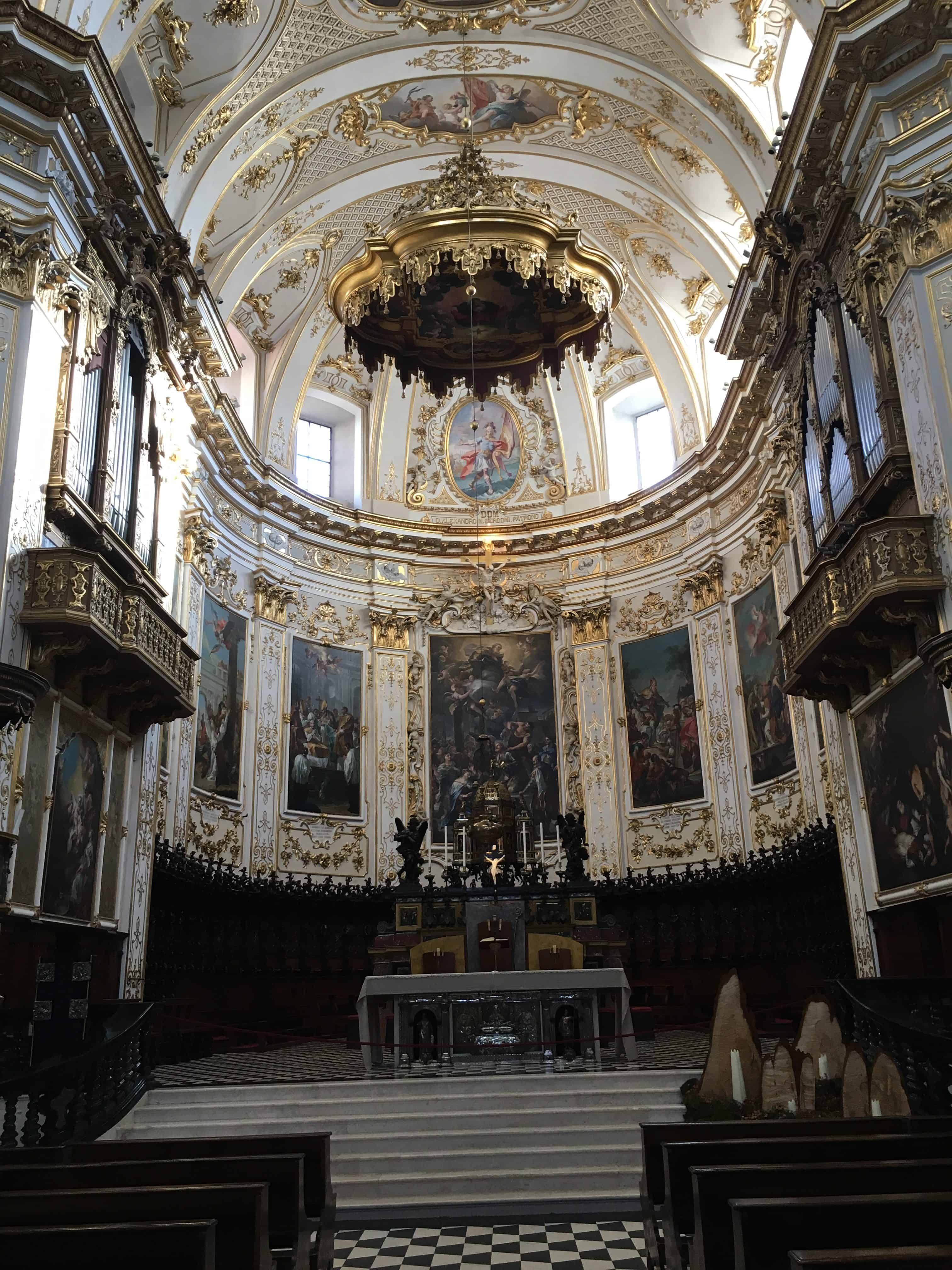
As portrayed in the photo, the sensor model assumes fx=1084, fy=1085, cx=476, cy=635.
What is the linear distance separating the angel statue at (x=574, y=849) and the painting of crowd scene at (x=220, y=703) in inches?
225

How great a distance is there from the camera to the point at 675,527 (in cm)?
2123

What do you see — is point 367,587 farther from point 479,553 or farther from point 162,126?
point 162,126

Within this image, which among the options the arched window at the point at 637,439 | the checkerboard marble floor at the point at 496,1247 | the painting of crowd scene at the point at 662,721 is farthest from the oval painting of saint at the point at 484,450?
the checkerboard marble floor at the point at 496,1247

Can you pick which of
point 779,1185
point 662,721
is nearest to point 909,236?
point 779,1185

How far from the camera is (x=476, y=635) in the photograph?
22.6 metres

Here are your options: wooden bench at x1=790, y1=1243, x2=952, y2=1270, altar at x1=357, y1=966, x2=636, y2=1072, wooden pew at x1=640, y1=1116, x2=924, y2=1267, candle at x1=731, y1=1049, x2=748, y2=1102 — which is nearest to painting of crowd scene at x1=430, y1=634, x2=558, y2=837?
altar at x1=357, y1=966, x2=636, y2=1072

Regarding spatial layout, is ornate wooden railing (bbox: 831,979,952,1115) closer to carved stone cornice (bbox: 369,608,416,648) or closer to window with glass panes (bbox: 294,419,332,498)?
carved stone cornice (bbox: 369,608,416,648)

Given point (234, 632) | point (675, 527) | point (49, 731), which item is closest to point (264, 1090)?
point (49, 731)

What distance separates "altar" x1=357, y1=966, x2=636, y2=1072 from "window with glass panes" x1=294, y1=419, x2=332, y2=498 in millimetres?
13156

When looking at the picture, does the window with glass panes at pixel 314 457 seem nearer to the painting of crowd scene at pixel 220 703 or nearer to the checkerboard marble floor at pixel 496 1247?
the painting of crowd scene at pixel 220 703

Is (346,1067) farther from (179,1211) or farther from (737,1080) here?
(179,1211)

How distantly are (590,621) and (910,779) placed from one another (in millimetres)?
11326

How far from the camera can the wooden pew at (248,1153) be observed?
514cm

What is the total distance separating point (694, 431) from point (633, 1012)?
458 inches
